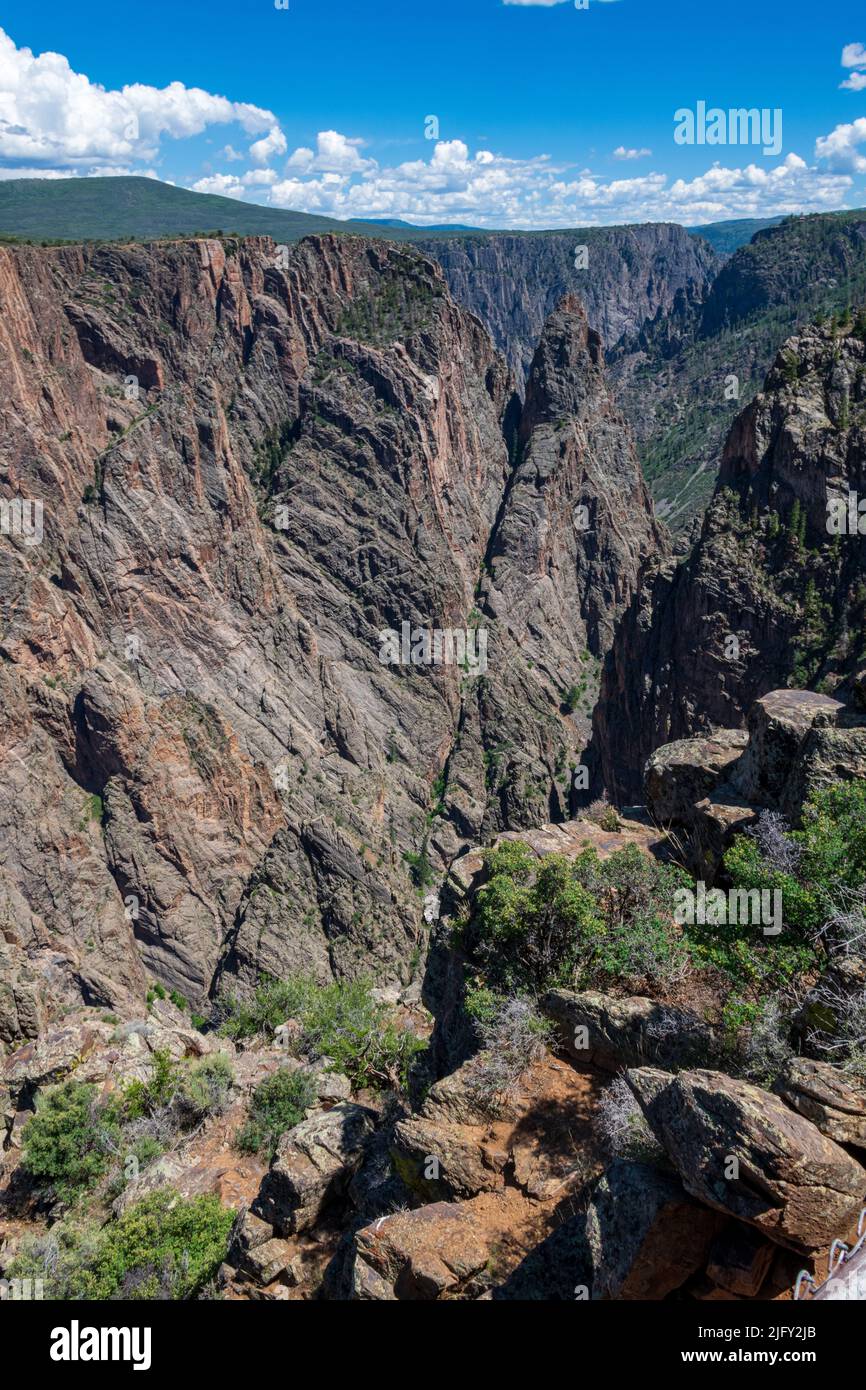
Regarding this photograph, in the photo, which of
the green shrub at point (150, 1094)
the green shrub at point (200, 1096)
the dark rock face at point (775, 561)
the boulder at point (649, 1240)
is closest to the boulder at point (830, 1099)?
the boulder at point (649, 1240)

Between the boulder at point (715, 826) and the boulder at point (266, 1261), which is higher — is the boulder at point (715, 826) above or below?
above

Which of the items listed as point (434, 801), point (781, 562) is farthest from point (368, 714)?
point (781, 562)

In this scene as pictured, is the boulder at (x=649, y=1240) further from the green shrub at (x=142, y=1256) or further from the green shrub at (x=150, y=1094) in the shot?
the green shrub at (x=150, y=1094)

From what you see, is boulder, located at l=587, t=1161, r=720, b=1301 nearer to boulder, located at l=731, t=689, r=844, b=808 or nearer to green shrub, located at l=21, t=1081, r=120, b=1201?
boulder, located at l=731, t=689, r=844, b=808

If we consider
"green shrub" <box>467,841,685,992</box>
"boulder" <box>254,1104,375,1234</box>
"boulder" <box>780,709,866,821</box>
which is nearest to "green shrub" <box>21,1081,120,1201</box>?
"boulder" <box>254,1104,375,1234</box>

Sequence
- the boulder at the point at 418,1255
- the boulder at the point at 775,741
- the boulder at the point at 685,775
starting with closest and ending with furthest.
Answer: the boulder at the point at 418,1255 → the boulder at the point at 775,741 → the boulder at the point at 685,775

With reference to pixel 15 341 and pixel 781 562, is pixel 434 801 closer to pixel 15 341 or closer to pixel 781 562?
pixel 781 562
